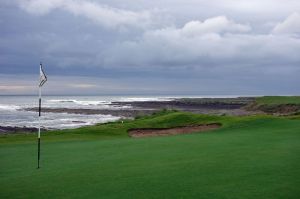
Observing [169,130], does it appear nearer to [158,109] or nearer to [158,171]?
[158,171]

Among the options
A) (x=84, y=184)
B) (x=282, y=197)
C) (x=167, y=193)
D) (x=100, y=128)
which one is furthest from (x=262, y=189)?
(x=100, y=128)

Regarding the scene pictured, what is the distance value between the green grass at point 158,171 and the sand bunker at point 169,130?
1136 centimetres

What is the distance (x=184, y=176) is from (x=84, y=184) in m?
2.76

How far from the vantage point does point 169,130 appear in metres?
34.8

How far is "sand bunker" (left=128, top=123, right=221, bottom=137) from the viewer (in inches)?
1308

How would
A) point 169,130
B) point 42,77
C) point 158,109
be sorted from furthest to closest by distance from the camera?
1. point 158,109
2. point 169,130
3. point 42,77

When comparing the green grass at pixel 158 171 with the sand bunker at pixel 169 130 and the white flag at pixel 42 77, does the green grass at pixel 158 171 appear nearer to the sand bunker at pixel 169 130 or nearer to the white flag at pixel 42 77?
the white flag at pixel 42 77

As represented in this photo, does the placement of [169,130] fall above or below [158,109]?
above

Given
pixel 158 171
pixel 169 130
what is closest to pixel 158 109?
pixel 169 130

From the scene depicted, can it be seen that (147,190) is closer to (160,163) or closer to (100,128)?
(160,163)

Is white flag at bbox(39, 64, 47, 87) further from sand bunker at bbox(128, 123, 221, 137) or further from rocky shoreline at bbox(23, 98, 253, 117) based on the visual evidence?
rocky shoreline at bbox(23, 98, 253, 117)

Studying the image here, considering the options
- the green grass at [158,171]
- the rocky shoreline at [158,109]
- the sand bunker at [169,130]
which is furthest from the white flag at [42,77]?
the rocky shoreline at [158,109]

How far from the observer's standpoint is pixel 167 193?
10.4 metres

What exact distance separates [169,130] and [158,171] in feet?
70.9
